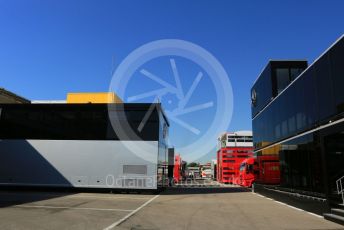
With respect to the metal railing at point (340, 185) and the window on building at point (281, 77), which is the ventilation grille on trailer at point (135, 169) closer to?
the window on building at point (281, 77)

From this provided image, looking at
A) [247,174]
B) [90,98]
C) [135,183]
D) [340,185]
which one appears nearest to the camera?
[340,185]

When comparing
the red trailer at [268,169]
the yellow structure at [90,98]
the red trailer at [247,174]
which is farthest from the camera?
the yellow structure at [90,98]

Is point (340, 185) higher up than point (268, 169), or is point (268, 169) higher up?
point (268, 169)

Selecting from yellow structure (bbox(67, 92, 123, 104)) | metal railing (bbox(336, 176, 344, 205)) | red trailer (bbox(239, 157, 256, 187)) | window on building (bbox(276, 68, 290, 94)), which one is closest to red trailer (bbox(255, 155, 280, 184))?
window on building (bbox(276, 68, 290, 94))

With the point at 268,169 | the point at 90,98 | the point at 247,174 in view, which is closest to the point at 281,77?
the point at 268,169

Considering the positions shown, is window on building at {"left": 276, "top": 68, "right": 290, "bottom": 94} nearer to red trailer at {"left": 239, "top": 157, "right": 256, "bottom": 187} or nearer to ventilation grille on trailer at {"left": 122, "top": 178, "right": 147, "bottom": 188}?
ventilation grille on trailer at {"left": 122, "top": 178, "right": 147, "bottom": 188}

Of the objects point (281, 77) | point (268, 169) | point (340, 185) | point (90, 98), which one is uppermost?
point (90, 98)

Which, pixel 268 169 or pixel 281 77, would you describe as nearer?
pixel 281 77

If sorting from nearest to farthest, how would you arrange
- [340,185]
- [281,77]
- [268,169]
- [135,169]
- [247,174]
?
1. [340,185]
2. [281,77]
3. [268,169]
4. [135,169]
5. [247,174]

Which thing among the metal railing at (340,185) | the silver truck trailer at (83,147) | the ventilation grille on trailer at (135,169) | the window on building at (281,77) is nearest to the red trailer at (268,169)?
the window on building at (281,77)

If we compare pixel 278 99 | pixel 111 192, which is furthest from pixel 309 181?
pixel 111 192

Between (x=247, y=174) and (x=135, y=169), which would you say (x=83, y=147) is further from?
(x=247, y=174)

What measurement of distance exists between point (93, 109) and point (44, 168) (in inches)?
206

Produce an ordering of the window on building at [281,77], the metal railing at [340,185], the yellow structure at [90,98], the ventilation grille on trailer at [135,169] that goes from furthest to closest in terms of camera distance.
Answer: the yellow structure at [90,98]
the ventilation grille on trailer at [135,169]
the window on building at [281,77]
the metal railing at [340,185]
